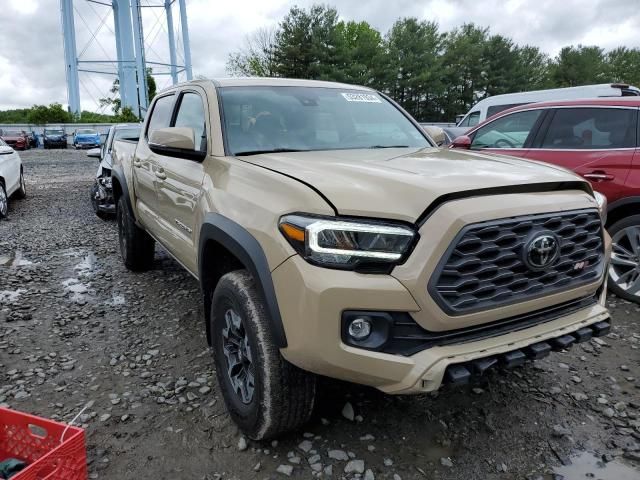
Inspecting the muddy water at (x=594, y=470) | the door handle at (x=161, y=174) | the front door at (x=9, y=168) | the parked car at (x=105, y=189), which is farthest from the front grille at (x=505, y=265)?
the front door at (x=9, y=168)

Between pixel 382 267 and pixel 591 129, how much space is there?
12.1 feet

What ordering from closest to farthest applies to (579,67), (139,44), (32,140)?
(32,140) → (139,44) → (579,67)

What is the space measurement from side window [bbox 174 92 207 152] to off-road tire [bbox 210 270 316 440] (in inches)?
43.9

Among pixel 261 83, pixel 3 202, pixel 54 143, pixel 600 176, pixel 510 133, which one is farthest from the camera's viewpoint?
pixel 54 143

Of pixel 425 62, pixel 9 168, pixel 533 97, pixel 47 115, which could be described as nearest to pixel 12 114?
pixel 47 115

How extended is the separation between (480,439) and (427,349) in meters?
0.90

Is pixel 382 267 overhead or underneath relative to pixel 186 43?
underneath

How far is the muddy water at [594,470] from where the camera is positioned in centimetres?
222

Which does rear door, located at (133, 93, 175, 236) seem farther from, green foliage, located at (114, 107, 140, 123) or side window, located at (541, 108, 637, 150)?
green foliage, located at (114, 107, 140, 123)

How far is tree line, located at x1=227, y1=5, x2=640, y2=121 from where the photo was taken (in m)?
40.3

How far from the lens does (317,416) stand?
8.75 feet

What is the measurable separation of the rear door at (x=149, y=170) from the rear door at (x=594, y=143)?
350 cm

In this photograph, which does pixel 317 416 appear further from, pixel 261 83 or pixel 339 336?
pixel 261 83

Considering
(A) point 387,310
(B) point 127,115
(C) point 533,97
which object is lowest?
(A) point 387,310
